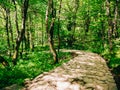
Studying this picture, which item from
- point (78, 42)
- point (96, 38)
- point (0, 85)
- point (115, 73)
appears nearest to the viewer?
point (0, 85)

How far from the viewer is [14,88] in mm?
8492

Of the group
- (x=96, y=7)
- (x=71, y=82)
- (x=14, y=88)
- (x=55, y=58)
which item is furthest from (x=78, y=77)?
(x=96, y=7)

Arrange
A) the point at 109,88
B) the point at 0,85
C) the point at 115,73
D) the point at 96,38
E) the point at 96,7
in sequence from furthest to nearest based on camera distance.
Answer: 1. the point at 96,38
2. the point at 96,7
3. the point at 115,73
4. the point at 0,85
5. the point at 109,88

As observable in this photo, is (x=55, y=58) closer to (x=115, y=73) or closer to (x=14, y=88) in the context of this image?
(x=115, y=73)

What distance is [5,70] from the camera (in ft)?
39.9

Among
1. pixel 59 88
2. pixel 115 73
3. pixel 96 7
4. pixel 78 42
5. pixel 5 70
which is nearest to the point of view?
pixel 59 88

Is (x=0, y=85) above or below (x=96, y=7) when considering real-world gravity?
below

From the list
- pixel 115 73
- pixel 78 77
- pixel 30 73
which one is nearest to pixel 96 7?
pixel 115 73

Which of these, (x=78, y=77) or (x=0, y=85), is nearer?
(x=78, y=77)

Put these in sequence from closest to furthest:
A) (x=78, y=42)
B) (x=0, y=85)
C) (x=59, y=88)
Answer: (x=59, y=88) < (x=0, y=85) < (x=78, y=42)

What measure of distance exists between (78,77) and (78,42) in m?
33.4

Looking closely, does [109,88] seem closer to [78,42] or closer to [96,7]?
[96,7]

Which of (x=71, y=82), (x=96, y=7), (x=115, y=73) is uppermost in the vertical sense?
(x=96, y=7)

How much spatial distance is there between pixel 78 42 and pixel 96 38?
13.5 ft
